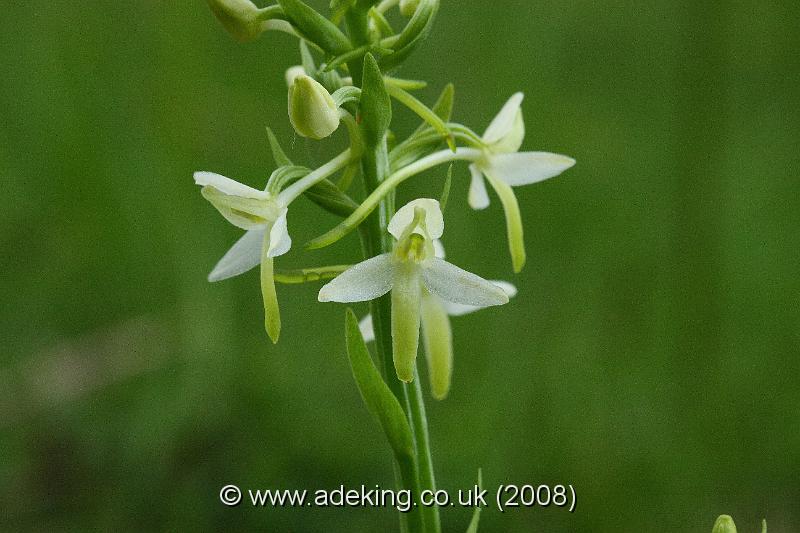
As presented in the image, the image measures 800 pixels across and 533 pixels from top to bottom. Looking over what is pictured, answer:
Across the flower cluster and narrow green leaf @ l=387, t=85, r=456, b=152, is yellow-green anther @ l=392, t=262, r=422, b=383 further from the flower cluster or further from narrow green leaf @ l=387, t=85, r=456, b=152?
narrow green leaf @ l=387, t=85, r=456, b=152

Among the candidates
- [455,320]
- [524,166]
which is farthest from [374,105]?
[455,320]

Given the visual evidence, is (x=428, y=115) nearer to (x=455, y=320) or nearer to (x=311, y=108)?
(x=311, y=108)

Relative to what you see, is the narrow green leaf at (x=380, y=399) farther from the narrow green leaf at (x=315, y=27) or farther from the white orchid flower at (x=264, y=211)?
the narrow green leaf at (x=315, y=27)

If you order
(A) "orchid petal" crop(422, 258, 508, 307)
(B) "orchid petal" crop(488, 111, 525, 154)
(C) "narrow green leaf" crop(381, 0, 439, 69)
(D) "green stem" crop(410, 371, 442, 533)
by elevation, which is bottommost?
(D) "green stem" crop(410, 371, 442, 533)

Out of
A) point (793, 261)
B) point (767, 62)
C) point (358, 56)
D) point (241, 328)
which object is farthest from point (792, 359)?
point (358, 56)

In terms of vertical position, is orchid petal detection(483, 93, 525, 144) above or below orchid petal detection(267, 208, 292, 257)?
above

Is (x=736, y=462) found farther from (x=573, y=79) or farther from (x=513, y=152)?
(x=573, y=79)

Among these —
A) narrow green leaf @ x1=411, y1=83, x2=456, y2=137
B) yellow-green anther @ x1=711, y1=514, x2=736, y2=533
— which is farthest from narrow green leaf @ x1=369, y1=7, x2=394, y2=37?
yellow-green anther @ x1=711, y1=514, x2=736, y2=533
